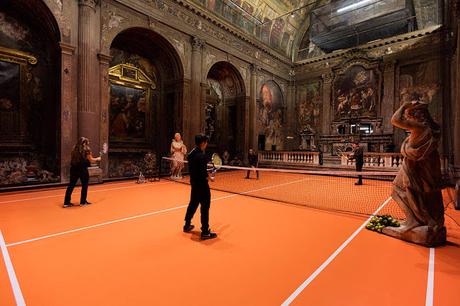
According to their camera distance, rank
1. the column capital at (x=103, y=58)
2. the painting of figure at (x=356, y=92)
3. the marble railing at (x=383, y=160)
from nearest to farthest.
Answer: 1. the column capital at (x=103, y=58)
2. the marble railing at (x=383, y=160)
3. the painting of figure at (x=356, y=92)

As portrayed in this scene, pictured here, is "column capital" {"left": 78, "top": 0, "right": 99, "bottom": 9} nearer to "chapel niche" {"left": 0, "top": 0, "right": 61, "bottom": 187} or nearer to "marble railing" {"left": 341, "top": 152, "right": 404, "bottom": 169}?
"chapel niche" {"left": 0, "top": 0, "right": 61, "bottom": 187}

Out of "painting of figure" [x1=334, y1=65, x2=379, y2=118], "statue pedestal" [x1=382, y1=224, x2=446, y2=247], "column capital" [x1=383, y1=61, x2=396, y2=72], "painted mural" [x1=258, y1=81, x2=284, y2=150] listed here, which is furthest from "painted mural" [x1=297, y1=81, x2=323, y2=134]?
"statue pedestal" [x1=382, y1=224, x2=446, y2=247]

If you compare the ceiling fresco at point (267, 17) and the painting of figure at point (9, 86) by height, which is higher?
the ceiling fresco at point (267, 17)

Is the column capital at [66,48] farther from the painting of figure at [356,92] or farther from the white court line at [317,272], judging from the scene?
the painting of figure at [356,92]

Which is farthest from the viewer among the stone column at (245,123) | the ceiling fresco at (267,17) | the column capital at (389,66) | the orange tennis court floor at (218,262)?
the stone column at (245,123)

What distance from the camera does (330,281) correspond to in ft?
8.79

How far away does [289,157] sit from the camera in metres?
16.3

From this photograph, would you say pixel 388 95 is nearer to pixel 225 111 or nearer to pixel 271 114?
pixel 271 114

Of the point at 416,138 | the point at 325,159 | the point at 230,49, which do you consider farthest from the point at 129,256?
the point at 325,159

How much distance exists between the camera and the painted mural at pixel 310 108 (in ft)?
67.4

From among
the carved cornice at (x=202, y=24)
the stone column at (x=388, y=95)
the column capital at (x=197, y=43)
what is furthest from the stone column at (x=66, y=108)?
the stone column at (x=388, y=95)

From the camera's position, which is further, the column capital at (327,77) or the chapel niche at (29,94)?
the column capital at (327,77)

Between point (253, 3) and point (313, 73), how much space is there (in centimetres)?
794

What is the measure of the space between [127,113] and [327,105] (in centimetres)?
1533
